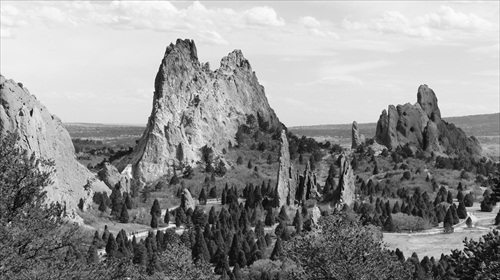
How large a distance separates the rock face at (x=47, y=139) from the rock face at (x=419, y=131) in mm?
70140

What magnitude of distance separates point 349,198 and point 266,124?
5066 centimetres

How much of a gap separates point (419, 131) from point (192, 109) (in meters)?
48.7

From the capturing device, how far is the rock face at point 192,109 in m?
146

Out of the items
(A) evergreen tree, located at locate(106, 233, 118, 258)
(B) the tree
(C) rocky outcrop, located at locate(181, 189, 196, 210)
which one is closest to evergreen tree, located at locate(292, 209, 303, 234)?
(C) rocky outcrop, located at locate(181, 189, 196, 210)

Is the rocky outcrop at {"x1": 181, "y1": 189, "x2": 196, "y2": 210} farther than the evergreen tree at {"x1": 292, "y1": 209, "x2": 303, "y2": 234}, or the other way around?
the rocky outcrop at {"x1": 181, "y1": 189, "x2": 196, "y2": 210}

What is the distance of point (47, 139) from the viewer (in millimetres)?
106250

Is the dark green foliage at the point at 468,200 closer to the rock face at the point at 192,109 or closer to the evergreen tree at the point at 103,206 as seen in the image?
the rock face at the point at 192,109

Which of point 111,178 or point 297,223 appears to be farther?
point 111,178

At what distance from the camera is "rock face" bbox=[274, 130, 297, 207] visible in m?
→ 118

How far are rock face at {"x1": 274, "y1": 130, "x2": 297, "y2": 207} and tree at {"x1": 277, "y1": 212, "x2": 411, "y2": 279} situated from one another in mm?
80592

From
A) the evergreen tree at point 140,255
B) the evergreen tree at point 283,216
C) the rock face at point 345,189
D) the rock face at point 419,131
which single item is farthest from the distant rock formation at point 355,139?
the evergreen tree at point 140,255

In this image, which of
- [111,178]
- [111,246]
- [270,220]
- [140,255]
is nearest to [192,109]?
[111,178]

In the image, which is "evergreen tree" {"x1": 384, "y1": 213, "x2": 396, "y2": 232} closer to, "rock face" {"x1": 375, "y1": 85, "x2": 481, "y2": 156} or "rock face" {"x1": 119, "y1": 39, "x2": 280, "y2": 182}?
"rock face" {"x1": 119, "y1": 39, "x2": 280, "y2": 182}

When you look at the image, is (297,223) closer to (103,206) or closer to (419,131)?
(103,206)
